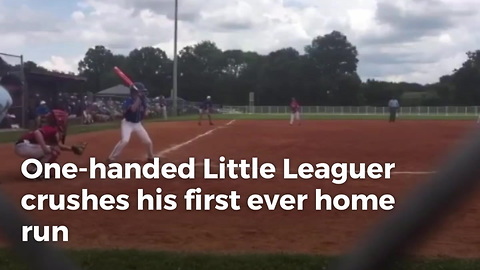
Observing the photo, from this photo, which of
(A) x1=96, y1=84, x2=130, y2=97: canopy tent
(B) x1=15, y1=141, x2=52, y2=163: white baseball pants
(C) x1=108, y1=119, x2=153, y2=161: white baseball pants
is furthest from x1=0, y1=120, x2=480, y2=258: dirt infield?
(A) x1=96, y1=84, x2=130, y2=97: canopy tent

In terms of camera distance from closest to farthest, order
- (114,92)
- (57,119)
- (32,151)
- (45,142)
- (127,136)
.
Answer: (32,151) → (45,142) → (57,119) → (127,136) → (114,92)

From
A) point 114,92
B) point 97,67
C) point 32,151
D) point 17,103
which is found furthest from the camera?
point 114,92

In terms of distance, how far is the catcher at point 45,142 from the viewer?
11.9 meters

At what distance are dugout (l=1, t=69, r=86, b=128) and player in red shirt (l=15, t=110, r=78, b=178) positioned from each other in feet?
50.3

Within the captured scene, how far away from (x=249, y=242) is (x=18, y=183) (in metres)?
5.36

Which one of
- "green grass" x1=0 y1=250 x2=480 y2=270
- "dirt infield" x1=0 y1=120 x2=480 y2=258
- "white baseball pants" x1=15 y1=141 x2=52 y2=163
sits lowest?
"dirt infield" x1=0 y1=120 x2=480 y2=258

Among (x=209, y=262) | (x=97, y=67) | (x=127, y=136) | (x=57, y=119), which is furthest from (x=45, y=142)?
(x=97, y=67)

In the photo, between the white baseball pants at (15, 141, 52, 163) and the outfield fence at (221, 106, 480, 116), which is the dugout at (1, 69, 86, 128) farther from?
the outfield fence at (221, 106, 480, 116)

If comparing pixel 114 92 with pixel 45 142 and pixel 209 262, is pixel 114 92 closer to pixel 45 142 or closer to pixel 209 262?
pixel 45 142

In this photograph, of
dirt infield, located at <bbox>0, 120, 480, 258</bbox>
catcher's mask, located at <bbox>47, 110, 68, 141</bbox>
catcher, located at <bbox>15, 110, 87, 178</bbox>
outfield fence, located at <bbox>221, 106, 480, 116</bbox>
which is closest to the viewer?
dirt infield, located at <bbox>0, 120, 480, 258</bbox>

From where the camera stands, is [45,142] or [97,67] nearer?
[45,142]

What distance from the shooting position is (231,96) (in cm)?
5944

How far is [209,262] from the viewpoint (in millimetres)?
5508

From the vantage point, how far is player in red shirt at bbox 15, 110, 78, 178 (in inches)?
467
